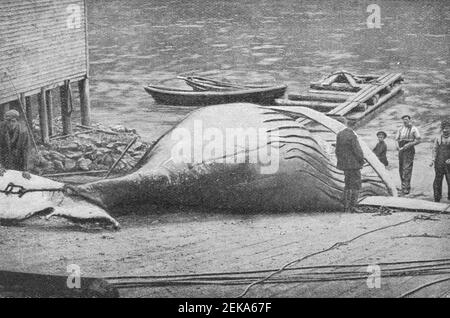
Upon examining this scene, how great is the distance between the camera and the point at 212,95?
35.3ft

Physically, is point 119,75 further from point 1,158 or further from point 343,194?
point 343,194

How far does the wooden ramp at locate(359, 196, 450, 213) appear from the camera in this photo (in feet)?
28.5

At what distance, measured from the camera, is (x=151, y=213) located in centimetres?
818

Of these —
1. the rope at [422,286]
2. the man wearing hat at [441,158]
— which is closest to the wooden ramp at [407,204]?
the man wearing hat at [441,158]

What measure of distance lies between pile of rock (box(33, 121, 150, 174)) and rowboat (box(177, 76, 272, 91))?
1.14m

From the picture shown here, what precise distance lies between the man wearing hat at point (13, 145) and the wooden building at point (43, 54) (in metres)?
1.09

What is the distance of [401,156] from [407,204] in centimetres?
109

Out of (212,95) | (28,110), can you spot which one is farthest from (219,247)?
(28,110)

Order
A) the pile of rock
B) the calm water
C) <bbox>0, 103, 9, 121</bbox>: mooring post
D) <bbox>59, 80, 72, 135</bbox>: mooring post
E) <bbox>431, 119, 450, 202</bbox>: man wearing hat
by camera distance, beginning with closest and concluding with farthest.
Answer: <bbox>431, 119, 450, 202</bbox>: man wearing hat → <bbox>0, 103, 9, 121</bbox>: mooring post → the pile of rock → the calm water → <bbox>59, 80, 72, 135</bbox>: mooring post

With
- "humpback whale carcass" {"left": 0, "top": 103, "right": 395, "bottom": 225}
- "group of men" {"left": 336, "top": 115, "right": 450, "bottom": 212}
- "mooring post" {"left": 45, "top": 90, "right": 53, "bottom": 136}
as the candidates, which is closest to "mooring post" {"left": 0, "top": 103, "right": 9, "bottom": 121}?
"mooring post" {"left": 45, "top": 90, "right": 53, "bottom": 136}

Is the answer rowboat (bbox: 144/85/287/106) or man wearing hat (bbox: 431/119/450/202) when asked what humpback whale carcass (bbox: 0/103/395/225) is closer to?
man wearing hat (bbox: 431/119/450/202)

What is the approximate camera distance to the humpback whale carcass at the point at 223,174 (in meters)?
7.70

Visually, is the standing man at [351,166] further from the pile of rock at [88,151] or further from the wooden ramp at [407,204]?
the pile of rock at [88,151]

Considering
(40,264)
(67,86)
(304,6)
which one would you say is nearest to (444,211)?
(40,264)
